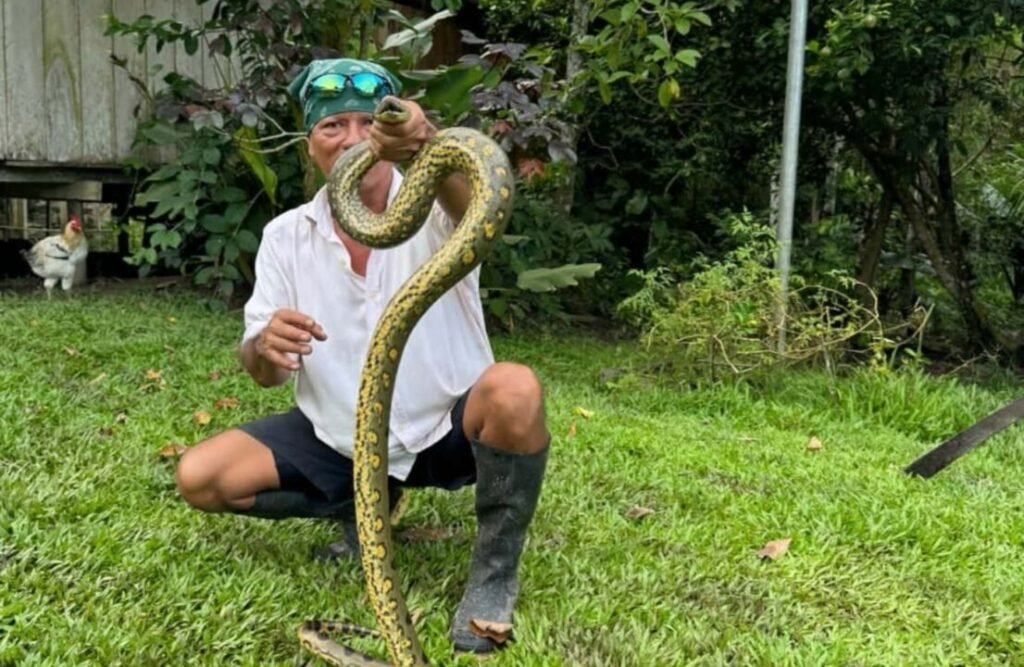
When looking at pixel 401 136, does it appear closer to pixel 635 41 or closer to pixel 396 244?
pixel 396 244

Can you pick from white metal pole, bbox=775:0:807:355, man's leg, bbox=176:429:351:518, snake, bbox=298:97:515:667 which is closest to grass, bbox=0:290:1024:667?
man's leg, bbox=176:429:351:518

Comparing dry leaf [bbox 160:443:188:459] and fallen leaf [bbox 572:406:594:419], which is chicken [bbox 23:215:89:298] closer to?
dry leaf [bbox 160:443:188:459]

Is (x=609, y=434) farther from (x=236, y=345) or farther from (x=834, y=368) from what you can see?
(x=236, y=345)

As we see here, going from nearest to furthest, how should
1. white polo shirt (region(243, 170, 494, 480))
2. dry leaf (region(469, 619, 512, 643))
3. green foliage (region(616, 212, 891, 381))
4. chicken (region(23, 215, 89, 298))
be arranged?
1. dry leaf (region(469, 619, 512, 643))
2. white polo shirt (region(243, 170, 494, 480))
3. green foliage (region(616, 212, 891, 381))
4. chicken (region(23, 215, 89, 298))

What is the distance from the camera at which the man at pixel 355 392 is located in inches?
84.1

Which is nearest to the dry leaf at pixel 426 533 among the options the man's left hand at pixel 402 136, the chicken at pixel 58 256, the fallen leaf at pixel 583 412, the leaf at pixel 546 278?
the man's left hand at pixel 402 136

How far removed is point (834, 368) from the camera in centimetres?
521

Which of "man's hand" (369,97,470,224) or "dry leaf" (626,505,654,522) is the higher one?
"man's hand" (369,97,470,224)

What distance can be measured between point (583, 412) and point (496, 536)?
2147 millimetres

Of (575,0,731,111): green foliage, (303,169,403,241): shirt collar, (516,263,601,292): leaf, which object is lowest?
(516,263,601,292): leaf

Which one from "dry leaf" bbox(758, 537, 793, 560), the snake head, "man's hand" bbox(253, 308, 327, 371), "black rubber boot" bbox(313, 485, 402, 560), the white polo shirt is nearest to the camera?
the snake head

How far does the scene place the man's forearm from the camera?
2.12m

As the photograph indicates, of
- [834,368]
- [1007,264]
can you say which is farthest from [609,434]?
[1007,264]

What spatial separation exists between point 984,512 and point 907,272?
15.4 ft
